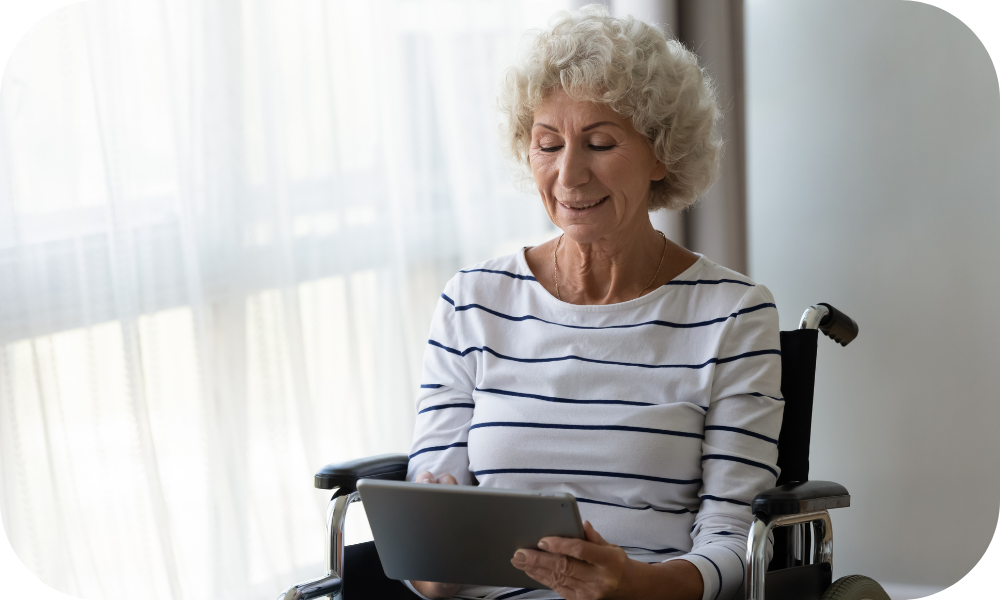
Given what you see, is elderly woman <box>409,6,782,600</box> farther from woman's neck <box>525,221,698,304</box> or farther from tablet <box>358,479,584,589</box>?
tablet <box>358,479,584,589</box>

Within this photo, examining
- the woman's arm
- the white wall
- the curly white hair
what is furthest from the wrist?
the white wall

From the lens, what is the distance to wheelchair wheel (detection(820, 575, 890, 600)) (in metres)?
1.34

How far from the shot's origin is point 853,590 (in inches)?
53.3

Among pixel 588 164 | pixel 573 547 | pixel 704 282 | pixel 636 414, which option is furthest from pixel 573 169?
pixel 573 547

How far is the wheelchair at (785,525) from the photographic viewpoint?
51.5 inches

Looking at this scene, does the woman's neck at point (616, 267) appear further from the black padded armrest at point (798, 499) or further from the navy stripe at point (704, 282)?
the black padded armrest at point (798, 499)

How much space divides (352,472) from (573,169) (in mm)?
634

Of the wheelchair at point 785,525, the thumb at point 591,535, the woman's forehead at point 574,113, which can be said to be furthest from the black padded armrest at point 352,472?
the woman's forehead at point 574,113

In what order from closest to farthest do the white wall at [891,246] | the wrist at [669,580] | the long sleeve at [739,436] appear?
the wrist at [669,580] < the long sleeve at [739,436] < the white wall at [891,246]

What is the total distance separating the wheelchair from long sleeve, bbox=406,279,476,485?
5 centimetres

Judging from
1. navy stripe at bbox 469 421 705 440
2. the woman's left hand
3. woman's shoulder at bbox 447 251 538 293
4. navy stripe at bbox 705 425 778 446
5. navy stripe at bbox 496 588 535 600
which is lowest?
navy stripe at bbox 496 588 535 600

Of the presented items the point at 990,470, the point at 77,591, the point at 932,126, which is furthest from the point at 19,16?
the point at 990,470

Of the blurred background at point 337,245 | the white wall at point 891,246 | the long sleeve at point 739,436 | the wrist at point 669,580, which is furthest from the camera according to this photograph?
the white wall at point 891,246

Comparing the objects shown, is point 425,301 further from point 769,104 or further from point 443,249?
point 769,104
